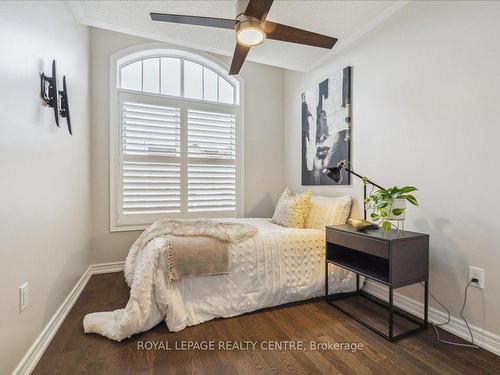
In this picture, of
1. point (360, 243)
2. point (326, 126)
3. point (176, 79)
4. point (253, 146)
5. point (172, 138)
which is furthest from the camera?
point (253, 146)

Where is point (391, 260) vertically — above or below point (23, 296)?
above

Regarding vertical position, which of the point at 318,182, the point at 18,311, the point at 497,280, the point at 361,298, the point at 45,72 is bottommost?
the point at 361,298

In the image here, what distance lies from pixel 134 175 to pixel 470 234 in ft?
10.7

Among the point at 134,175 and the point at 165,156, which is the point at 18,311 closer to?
the point at 134,175

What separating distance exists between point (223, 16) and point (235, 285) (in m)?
2.32

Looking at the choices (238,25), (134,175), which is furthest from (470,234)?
(134,175)

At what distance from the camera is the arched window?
314 centimetres

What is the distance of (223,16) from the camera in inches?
90.6

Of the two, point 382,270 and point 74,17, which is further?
point 74,17

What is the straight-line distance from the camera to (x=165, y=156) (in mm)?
3291

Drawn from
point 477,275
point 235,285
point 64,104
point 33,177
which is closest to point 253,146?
point 235,285

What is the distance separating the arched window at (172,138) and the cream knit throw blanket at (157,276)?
118 centimetres

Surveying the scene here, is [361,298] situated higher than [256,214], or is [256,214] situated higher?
[256,214]

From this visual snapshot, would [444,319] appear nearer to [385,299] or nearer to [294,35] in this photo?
[385,299]
